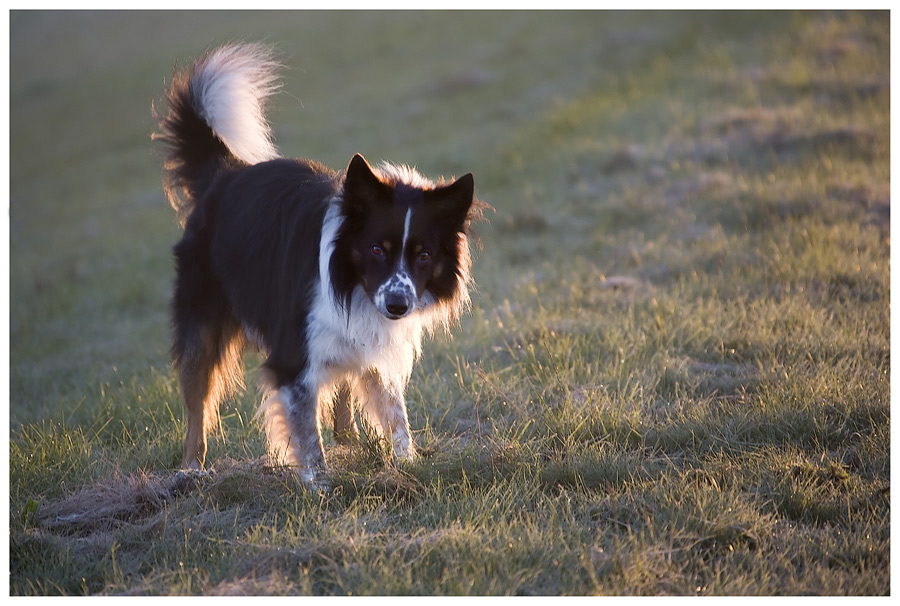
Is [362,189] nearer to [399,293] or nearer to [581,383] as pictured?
[399,293]

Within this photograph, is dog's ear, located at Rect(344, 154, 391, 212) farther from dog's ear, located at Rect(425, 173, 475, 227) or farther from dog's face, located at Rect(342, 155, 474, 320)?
dog's ear, located at Rect(425, 173, 475, 227)

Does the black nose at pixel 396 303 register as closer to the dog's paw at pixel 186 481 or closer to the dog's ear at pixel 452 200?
the dog's ear at pixel 452 200

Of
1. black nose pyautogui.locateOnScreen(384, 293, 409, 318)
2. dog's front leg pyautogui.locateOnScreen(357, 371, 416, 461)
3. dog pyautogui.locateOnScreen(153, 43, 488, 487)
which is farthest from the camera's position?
dog's front leg pyautogui.locateOnScreen(357, 371, 416, 461)

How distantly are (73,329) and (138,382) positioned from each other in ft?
11.6

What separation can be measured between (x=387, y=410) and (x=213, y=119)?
2214 millimetres

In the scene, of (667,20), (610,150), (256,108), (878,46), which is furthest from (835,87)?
(256,108)

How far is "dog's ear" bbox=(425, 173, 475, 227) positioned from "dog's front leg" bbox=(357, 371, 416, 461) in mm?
1013

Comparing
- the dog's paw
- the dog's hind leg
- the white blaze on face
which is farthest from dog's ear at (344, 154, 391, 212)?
the dog's paw

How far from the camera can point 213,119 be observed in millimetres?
5371

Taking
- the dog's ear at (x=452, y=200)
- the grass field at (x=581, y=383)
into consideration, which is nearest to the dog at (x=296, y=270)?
the dog's ear at (x=452, y=200)

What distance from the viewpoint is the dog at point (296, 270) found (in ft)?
13.5

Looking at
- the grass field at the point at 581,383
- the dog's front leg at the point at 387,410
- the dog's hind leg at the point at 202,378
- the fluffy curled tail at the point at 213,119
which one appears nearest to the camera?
the grass field at the point at 581,383

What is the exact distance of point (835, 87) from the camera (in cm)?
1293

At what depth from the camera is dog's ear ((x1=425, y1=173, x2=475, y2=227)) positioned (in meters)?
4.16
